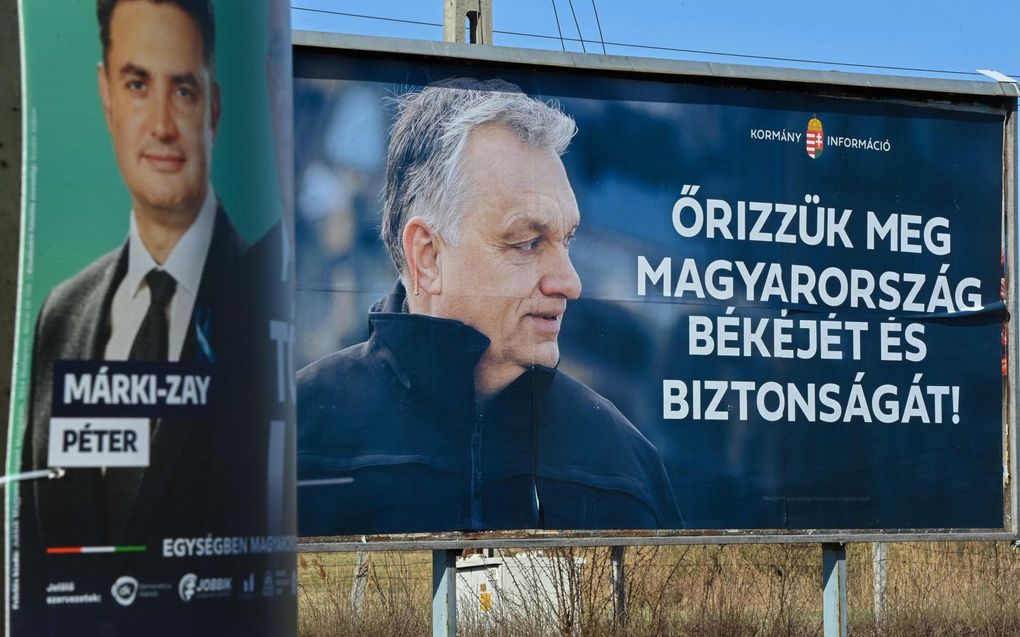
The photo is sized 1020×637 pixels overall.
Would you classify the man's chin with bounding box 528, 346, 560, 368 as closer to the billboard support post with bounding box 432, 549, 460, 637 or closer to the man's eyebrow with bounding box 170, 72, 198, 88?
the billboard support post with bounding box 432, 549, 460, 637

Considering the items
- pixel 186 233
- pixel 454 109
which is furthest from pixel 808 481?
pixel 186 233

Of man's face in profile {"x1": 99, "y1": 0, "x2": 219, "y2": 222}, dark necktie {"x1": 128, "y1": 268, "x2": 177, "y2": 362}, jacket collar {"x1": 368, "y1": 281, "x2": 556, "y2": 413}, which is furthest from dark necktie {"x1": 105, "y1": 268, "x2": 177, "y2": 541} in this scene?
jacket collar {"x1": 368, "y1": 281, "x2": 556, "y2": 413}

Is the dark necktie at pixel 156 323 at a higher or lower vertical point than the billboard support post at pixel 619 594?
→ higher

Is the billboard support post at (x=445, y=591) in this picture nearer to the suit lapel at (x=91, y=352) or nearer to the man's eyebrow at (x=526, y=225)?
the man's eyebrow at (x=526, y=225)

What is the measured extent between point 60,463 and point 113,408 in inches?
6.0

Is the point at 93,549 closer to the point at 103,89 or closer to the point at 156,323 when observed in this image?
the point at 156,323

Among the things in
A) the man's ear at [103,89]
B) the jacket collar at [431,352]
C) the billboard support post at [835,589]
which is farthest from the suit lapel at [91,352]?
the billboard support post at [835,589]

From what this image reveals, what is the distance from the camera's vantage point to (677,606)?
9.66 m

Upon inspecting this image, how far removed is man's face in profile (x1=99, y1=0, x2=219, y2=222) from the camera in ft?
9.48

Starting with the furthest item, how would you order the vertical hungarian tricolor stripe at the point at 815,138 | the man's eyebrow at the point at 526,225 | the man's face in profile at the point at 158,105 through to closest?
the vertical hungarian tricolor stripe at the point at 815,138, the man's eyebrow at the point at 526,225, the man's face in profile at the point at 158,105

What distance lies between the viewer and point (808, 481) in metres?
8.26

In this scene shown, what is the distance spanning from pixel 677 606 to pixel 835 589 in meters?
1.47

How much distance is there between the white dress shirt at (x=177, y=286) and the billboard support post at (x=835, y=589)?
20.7 feet

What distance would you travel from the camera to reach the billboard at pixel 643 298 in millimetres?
7520
